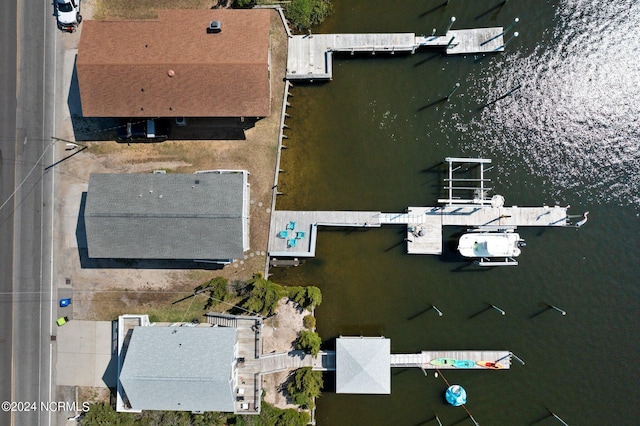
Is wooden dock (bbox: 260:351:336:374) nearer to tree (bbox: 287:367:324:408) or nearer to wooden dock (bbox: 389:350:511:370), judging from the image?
tree (bbox: 287:367:324:408)

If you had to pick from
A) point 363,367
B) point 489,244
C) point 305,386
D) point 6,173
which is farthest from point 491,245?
point 6,173

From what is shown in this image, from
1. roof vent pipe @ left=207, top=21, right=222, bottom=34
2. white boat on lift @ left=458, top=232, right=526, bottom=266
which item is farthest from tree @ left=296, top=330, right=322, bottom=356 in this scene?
roof vent pipe @ left=207, top=21, right=222, bottom=34

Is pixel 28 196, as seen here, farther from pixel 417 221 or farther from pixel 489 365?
pixel 489 365

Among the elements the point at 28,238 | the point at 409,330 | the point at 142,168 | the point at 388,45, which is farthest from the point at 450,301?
the point at 28,238

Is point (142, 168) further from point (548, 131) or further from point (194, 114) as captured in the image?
point (548, 131)

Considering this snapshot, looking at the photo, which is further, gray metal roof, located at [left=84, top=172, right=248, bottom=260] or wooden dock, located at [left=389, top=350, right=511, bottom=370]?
wooden dock, located at [left=389, top=350, right=511, bottom=370]

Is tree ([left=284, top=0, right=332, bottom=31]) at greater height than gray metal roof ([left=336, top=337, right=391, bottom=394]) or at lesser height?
greater
